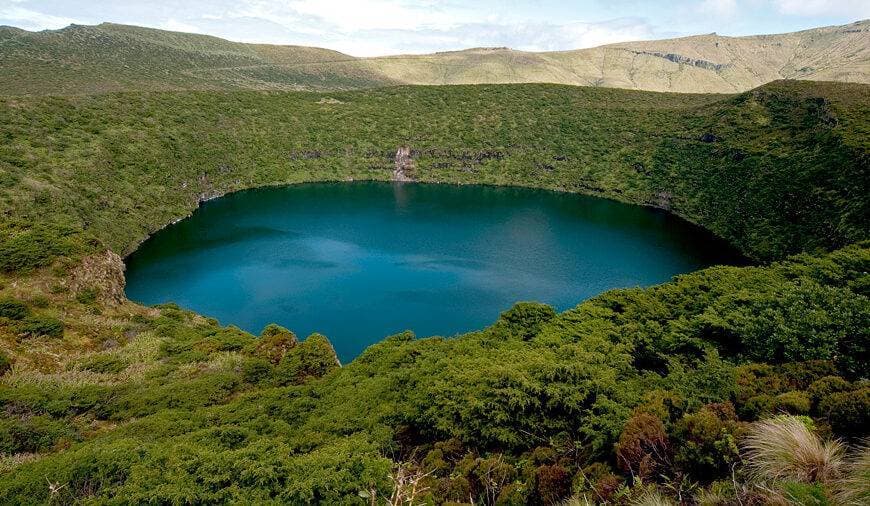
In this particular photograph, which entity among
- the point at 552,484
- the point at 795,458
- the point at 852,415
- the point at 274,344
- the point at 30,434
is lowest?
the point at 274,344

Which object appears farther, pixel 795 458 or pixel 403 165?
pixel 403 165

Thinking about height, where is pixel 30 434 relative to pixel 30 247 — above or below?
below

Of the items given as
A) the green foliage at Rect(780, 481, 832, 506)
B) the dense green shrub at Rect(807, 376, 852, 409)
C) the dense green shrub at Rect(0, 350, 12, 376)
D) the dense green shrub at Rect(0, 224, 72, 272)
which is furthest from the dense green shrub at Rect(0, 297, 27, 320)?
the dense green shrub at Rect(807, 376, 852, 409)

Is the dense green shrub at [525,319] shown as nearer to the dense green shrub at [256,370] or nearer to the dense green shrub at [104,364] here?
the dense green shrub at [256,370]

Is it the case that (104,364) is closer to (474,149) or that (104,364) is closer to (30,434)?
(30,434)

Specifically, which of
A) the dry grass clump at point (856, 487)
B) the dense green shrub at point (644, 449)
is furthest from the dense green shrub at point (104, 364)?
the dry grass clump at point (856, 487)

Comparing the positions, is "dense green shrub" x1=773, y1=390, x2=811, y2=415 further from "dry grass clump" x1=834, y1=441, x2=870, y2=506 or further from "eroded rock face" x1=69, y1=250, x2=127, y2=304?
"eroded rock face" x1=69, y1=250, x2=127, y2=304

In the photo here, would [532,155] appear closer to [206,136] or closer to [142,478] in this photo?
[206,136]

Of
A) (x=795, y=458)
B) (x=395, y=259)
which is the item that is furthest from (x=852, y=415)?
(x=395, y=259)
